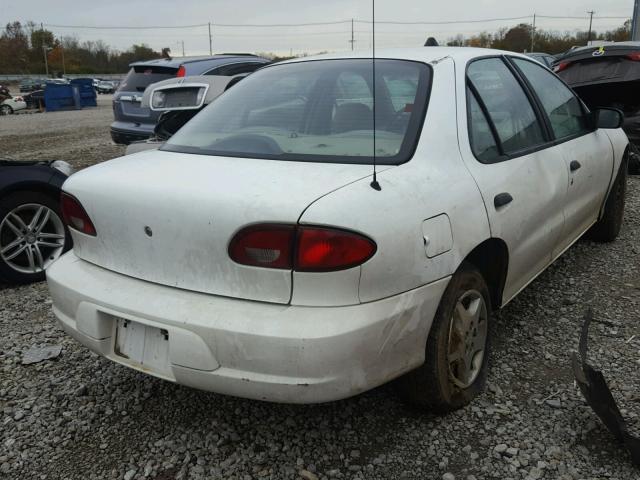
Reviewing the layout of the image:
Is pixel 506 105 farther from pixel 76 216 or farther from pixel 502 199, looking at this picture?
pixel 76 216

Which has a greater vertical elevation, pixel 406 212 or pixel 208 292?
pixel 406 212

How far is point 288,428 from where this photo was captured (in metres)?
2.54

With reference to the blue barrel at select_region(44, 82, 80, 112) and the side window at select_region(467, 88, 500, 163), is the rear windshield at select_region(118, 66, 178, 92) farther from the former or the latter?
the blue barrel at select_region(44, 82, 80, 112)

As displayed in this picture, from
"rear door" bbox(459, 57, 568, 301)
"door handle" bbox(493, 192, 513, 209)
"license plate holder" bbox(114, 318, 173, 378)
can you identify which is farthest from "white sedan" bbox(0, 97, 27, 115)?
"door handle" bbox(493, 192, 513, 209)

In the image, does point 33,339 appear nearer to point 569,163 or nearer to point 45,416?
point 45,416

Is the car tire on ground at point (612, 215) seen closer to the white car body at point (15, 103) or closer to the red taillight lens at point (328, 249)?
the red taillight lens at point (328, 249)

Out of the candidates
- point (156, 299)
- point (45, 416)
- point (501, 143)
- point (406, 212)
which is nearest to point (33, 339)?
point (45, 416)

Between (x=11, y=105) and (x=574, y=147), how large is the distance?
29281 millimetres

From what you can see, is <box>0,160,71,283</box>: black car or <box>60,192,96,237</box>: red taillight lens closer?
<box>60,192,96,237</box>: red taillight lens

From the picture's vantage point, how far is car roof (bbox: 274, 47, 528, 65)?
284cm

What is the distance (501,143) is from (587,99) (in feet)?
17.6

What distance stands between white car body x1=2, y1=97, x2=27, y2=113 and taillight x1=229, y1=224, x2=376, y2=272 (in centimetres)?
2982

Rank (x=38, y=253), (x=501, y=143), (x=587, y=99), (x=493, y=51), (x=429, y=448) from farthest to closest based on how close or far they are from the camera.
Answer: (x=587, y=99) < (x=38, y=253) < (x=493, y=51) < (x=501, y=143) < (x=429, y=448)

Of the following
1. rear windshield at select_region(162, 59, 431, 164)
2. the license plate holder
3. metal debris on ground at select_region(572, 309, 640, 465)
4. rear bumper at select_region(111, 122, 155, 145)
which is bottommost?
metal debris on ground at select_region(572, 309, 640, 465)
